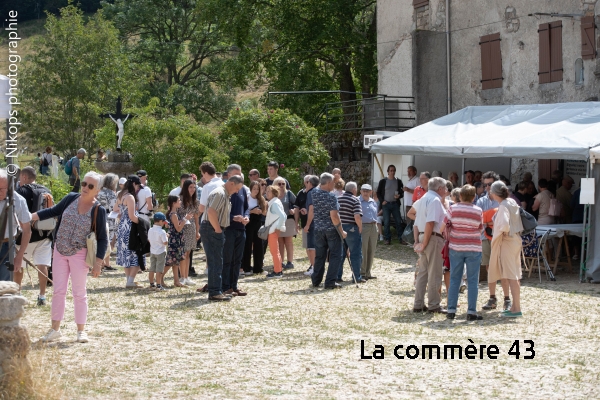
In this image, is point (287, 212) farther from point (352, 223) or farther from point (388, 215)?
point (388, 215)

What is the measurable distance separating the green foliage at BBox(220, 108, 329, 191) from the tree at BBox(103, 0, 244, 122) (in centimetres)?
1850

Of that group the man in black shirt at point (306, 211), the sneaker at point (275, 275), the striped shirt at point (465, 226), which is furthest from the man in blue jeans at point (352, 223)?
the striped shirt at point (465, 226)

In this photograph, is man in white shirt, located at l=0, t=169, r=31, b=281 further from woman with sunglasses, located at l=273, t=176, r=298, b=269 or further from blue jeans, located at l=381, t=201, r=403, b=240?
Answer: blue jeans, located at l=381, t=201, r=403, b=240

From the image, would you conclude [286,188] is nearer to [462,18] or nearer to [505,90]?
[505,90]

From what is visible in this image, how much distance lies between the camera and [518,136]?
49.3 feet

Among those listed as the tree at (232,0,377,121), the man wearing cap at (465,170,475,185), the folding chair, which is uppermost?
the tree at (232,0,377,121)

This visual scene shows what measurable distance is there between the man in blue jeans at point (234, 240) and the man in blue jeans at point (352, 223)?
5.70 ft

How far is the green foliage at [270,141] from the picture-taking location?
74.7 feet

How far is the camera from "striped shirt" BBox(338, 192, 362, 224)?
12688 mm

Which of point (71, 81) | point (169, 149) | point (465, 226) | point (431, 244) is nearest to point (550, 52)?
point (169, 149)

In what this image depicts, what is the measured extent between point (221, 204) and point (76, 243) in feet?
9.93

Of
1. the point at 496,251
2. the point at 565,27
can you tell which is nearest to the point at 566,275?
the point at 496,251

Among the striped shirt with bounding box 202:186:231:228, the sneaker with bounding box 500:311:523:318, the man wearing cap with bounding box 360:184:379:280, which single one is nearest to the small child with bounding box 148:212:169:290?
the striped shirt with bounding box 202:186:231:228

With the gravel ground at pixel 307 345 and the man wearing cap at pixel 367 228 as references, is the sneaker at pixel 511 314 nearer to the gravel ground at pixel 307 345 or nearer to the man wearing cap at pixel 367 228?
the gravel ground at pixel 307 345
